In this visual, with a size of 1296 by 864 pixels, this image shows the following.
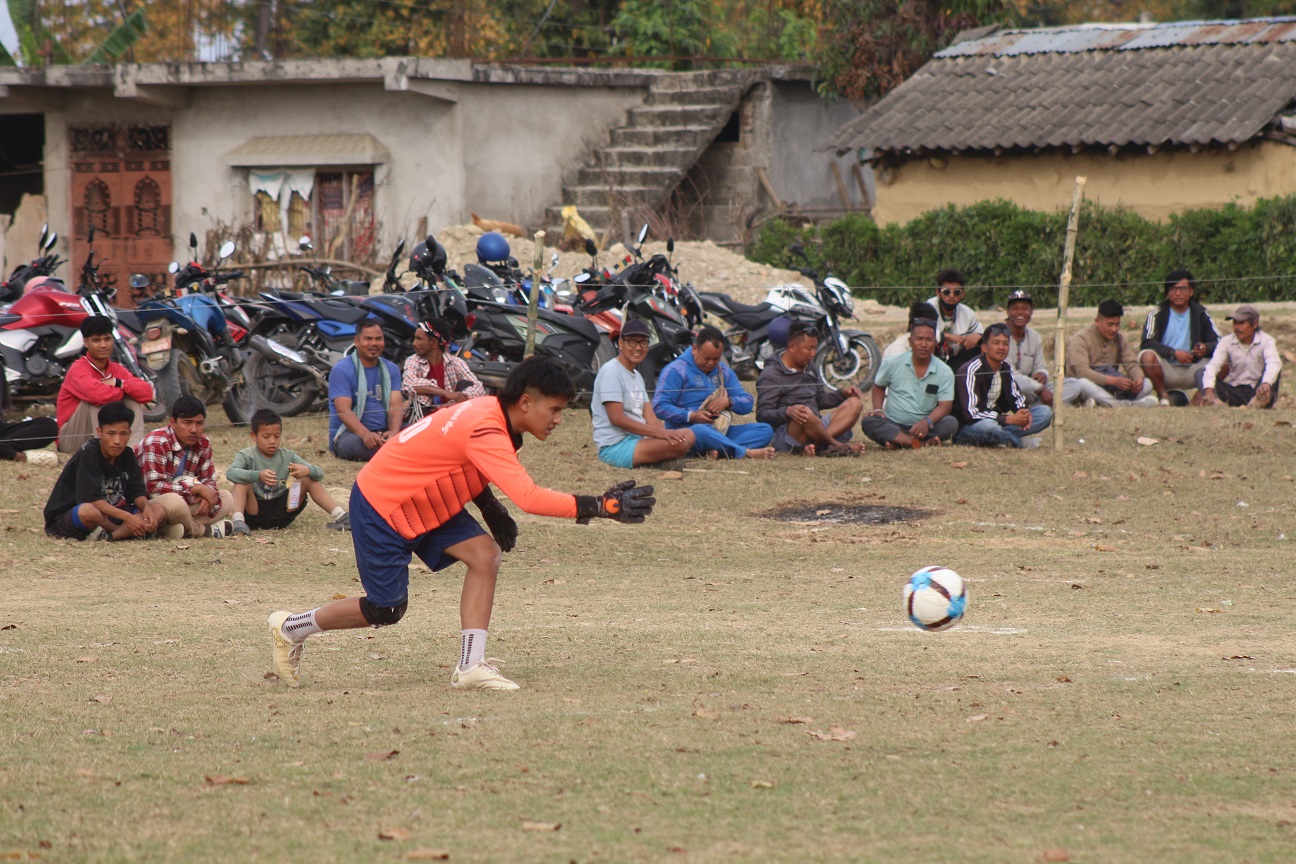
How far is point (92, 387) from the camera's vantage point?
41.9 feet

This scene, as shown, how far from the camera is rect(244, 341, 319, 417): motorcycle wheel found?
16.5m

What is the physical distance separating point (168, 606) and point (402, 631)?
160 cm

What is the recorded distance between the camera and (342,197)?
93.8 ft

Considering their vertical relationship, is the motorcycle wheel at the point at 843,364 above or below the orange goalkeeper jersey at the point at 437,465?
below

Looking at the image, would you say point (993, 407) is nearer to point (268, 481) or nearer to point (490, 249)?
point (268, 481)

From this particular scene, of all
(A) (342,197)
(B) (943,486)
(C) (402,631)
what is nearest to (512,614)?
(C) (402,631)

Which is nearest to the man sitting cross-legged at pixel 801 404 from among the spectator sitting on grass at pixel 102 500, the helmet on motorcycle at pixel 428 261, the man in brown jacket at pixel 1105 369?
the man in brown jacket at pixel 1105 369

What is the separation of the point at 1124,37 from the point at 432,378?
1720 centimetres

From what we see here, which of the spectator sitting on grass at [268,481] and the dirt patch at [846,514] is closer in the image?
the spectator sitting on grass at [268,481]

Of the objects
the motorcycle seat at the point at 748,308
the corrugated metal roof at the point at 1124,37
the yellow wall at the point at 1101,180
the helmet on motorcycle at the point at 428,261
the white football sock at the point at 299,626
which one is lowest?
the white football sock at the point at 299,626

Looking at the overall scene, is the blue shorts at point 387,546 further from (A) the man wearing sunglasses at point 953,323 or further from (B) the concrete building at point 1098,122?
(B) the concrete building at point 1098,122

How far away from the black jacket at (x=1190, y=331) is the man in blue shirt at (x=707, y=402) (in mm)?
5300

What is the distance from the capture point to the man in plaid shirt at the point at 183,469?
11.0 meters

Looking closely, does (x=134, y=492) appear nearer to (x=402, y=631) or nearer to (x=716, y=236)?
(x=402, y=631)
